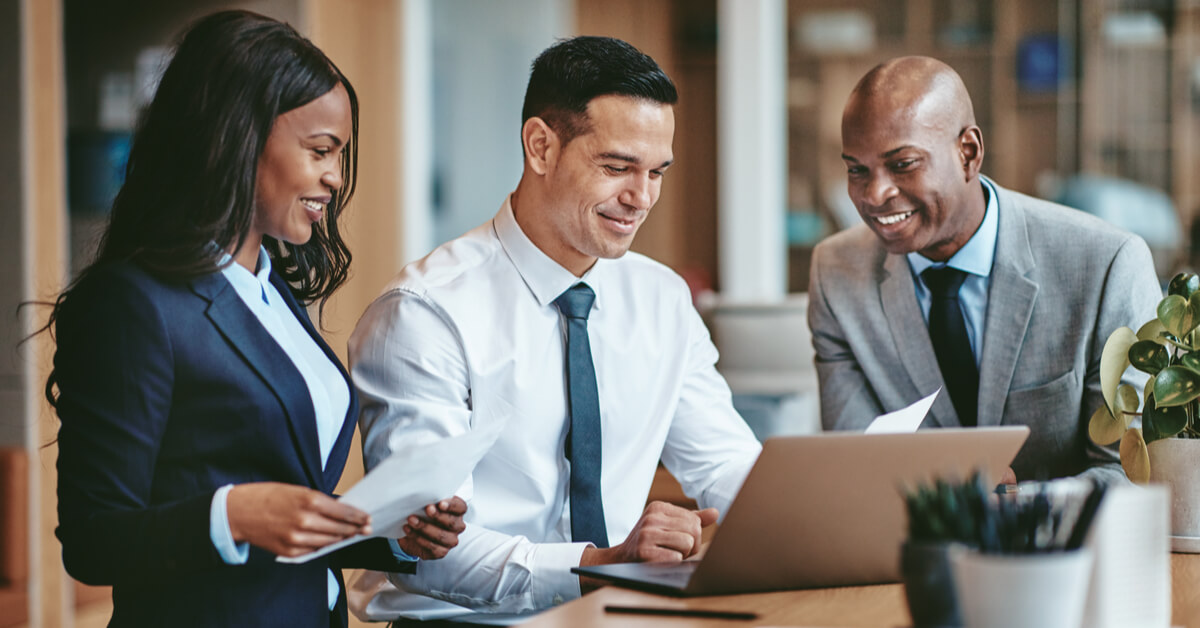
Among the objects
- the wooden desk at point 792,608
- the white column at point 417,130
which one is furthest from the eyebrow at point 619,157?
the white column at point 417,130

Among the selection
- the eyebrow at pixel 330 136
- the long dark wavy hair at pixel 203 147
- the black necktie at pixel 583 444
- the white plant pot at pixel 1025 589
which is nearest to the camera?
the white plant pot at pixel 1025 589

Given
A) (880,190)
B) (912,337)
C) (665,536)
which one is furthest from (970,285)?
(665,536)

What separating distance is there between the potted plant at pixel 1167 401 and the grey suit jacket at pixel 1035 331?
1.13 feet

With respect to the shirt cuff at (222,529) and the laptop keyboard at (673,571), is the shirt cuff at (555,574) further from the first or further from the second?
the shirt cuff at (222,529)

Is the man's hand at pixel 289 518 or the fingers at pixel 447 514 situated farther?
the fingers at pixel 447 514

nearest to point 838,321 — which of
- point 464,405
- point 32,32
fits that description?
point 464,405

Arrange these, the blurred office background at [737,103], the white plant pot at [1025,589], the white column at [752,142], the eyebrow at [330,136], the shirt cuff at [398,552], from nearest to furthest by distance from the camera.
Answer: the white plant pot at [1025,589] → the eyebrow at [330,136] → the shirt cuff at [398,552] → the blurred office background at [737,103] → the white column at [752,142]

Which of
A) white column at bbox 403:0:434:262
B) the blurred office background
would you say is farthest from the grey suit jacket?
white column at bbox 403:0:434:262

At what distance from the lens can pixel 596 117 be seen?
1.73m

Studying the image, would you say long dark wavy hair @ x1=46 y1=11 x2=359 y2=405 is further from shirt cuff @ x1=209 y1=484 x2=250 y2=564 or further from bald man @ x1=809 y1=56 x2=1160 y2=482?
bald man @ x1=809 y1=56 x2=1160 y2=482

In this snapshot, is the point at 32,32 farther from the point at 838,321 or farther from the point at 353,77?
the point at 838,321

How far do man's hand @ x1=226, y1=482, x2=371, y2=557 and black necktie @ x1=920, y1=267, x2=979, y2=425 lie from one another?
1.20m

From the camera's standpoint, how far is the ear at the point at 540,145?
1.78 metres

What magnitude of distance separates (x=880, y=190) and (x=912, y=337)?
0.90 ft
